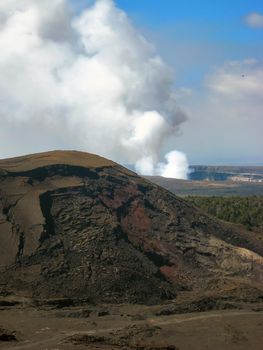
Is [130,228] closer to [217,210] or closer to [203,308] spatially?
[203,308]

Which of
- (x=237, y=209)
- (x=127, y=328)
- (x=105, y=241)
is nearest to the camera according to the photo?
(x=127, y=328)

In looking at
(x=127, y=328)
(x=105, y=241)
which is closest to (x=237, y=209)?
(x=105, y=241)

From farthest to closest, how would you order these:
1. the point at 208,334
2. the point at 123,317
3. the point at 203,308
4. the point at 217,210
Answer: the point at 217,210 → the point at 203,308 → the point at 123,317 → the point at 208,334

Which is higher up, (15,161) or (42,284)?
(15,161)

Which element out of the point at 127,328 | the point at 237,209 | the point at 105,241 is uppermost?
the point at 105,241

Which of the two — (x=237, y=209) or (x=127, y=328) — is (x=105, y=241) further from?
(x=237, y=209)

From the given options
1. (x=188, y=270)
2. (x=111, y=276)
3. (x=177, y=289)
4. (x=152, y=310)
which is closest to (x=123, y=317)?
(x=152, y=310)

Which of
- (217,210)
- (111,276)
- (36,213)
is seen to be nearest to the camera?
(111,276)
